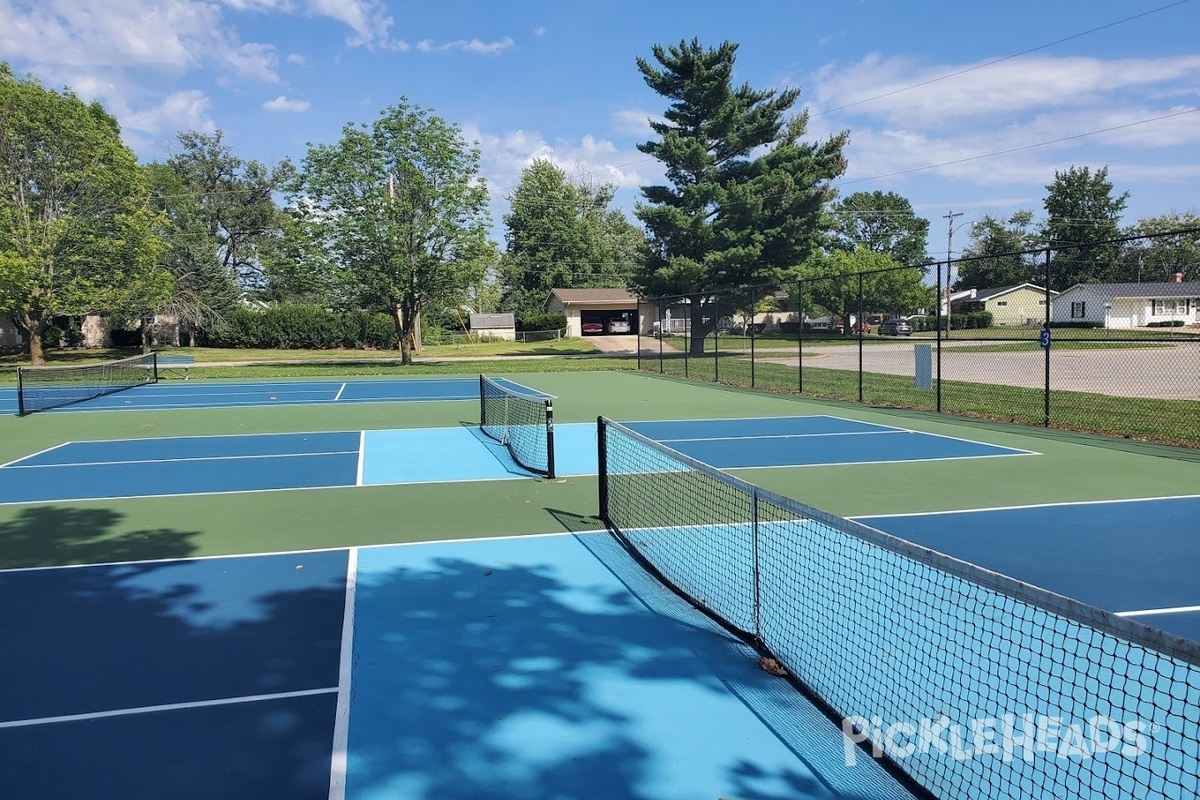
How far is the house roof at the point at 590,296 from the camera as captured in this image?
66.4m

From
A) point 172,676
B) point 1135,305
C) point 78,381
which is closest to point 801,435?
point 172,676

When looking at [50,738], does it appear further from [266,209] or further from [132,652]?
[266,209]

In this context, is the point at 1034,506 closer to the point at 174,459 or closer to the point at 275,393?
the point at 174,459

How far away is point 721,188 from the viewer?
135ft

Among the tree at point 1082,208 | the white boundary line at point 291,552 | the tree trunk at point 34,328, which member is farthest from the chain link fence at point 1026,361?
the tree at point 1082,208

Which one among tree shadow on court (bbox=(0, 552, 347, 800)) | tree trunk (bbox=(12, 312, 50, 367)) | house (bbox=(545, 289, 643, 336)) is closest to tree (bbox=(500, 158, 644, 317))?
house (bbox=(545, 289, 643, 336))

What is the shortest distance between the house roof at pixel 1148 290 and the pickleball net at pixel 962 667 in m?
15.8

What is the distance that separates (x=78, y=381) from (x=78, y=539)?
2381cm

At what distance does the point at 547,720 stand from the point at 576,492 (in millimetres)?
6111

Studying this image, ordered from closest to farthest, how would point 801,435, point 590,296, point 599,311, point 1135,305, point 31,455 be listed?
1. point 31,455
2. point 801,435
3. point 1135,305
4. point 590,296
5. point 599,311

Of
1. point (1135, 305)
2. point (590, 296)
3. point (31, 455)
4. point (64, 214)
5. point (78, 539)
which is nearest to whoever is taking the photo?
point (78, 539)

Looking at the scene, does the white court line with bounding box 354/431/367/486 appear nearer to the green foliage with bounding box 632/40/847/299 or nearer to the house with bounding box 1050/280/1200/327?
the house with bounding box 1050/280/1200/327

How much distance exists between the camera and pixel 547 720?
4.45m

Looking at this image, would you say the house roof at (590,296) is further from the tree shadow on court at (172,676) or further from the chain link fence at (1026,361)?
the tree shadow on court at (172,676)
